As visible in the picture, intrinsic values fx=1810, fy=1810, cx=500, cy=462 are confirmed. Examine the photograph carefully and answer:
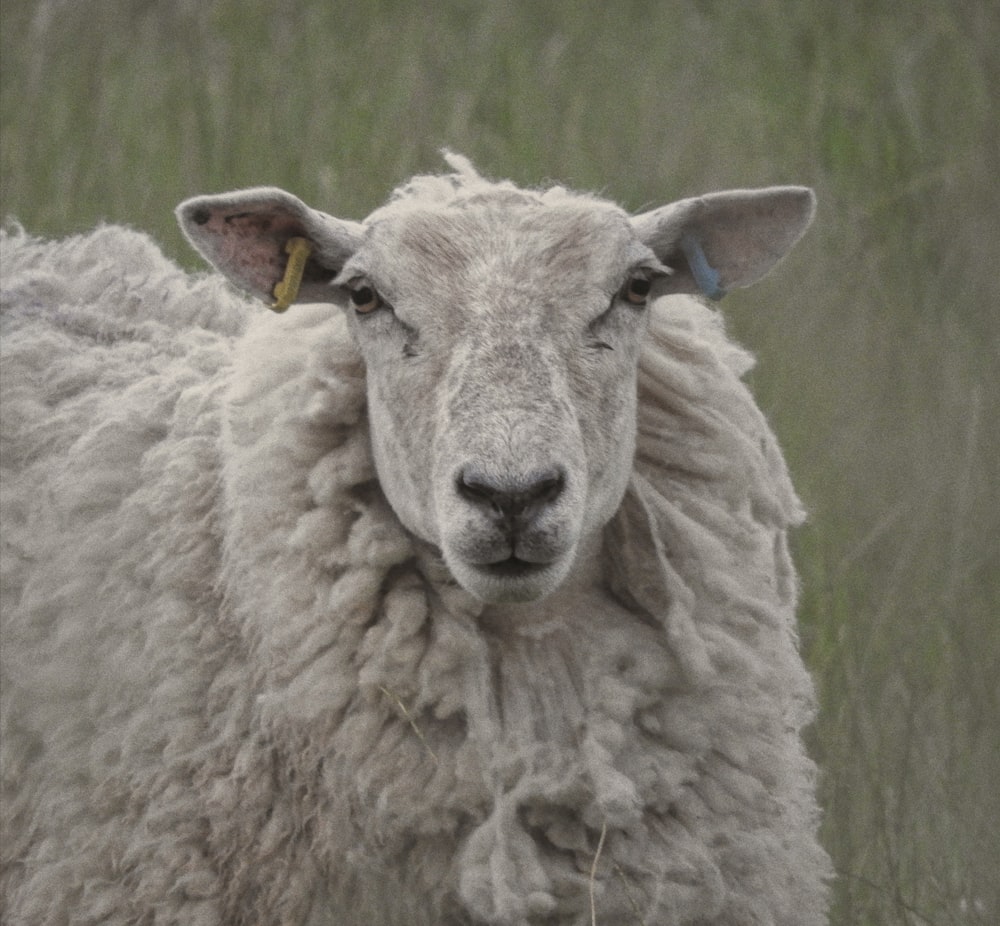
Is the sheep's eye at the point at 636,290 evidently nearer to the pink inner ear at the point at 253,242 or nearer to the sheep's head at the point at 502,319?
the sheep's head at the point at 502,319

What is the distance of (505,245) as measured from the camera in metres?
2.98

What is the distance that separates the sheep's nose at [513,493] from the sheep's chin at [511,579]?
0.10 m

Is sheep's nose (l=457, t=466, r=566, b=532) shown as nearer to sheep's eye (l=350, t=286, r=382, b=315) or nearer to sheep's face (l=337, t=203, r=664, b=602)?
sheep's face (l=337, t=203, r=664, b=602)

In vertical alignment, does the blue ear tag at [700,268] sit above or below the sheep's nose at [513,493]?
above

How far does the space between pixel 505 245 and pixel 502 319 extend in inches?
7.0

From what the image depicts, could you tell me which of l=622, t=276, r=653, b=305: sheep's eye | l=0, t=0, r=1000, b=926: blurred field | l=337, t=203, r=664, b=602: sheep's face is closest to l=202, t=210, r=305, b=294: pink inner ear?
l=337, t=203, r=664, b=602: sheep's face

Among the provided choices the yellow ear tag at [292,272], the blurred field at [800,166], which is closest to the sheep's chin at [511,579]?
the yellow ear tag at [292,272]

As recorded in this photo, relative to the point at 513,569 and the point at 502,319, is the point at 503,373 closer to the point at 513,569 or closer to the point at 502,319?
the point at 502,319

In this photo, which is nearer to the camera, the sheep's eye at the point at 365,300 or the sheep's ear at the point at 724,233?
the sheep's eye at the point at 365,300

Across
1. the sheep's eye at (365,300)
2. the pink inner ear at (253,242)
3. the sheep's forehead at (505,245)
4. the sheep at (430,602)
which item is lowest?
the sheep at (430,602)

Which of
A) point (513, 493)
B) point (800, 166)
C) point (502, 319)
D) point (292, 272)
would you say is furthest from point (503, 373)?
point (800, 166)

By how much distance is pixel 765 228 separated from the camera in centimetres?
326

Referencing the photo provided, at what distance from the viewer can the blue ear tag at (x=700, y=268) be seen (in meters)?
3.21

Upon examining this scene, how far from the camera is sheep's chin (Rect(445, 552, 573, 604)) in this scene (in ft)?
8.91
